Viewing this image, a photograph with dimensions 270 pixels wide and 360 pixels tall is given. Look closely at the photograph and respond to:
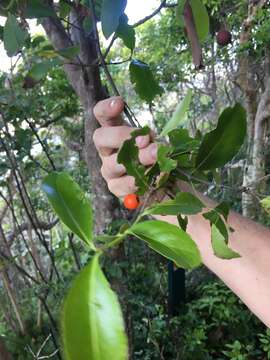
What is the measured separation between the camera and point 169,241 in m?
0.24

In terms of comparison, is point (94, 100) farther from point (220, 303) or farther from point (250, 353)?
point (220, 303)

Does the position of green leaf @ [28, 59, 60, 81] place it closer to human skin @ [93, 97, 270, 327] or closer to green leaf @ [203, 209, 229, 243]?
human skin @ [93, 97, 270, 327]

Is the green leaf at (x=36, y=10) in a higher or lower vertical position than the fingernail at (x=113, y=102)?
higher

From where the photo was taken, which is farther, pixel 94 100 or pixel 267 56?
pixel 267 56

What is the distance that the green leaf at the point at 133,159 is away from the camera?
329mm

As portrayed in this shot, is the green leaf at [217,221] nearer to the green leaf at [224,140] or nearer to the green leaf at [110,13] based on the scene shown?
the green leaf at [224,140]

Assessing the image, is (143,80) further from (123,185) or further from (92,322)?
(92,322)

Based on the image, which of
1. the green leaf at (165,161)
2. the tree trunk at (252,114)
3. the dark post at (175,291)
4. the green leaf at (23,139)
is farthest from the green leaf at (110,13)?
the tree trunk at (252,114)

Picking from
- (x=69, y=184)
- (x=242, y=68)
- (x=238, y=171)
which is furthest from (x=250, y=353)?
(x=242, y=68)

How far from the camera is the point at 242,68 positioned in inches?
134

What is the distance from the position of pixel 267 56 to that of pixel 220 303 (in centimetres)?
208

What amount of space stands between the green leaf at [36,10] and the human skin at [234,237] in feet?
0.42

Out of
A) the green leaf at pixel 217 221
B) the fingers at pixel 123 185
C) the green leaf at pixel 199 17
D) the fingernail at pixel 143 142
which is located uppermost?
the green leaf at pixel 199 17

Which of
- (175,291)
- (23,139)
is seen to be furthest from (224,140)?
(175,291)
